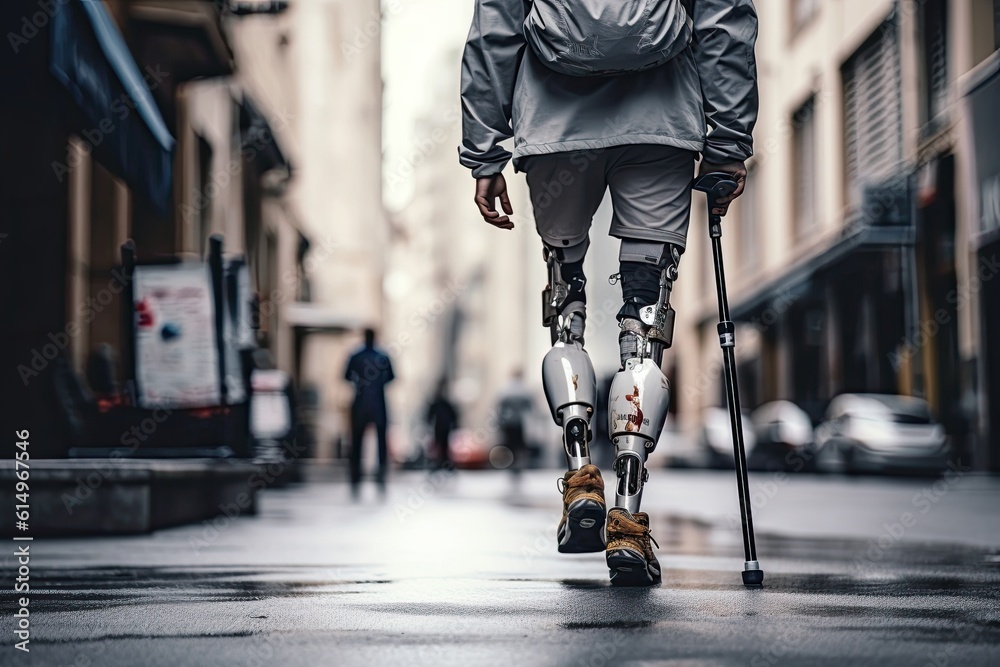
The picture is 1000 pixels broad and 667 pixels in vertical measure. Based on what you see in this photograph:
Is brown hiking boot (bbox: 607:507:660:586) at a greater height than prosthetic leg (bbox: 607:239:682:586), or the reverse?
prosthetic leg (bbox: 607:239:682:586)

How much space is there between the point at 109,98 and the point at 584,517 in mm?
5708

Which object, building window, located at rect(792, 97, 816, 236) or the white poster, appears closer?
the white poster

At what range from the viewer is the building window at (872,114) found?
22.4 metres

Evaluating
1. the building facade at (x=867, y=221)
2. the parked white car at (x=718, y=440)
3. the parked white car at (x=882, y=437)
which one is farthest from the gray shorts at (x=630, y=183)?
the parked white car at (x=718, y=440)

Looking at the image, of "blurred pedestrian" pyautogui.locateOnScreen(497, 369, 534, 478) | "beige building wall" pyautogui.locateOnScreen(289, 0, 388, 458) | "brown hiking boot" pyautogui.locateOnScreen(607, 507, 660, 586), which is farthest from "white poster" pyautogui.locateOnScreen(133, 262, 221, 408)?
"beige building wall" pyautogui.locateOnScreen(289, 0, 388, 458)

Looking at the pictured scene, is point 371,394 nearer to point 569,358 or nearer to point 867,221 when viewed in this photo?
point 569,358

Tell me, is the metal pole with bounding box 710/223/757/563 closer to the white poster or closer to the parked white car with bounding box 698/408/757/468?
the white poster

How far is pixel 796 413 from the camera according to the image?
23.8 meters

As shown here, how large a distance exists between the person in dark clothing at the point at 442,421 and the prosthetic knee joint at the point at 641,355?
1485 centimetres

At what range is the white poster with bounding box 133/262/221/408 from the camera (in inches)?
316

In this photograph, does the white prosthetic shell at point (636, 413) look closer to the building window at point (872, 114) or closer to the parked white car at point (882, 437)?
the parked white car at point (882, 437)

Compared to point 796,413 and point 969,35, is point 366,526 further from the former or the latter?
point 796,413

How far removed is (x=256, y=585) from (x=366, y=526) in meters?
3.46

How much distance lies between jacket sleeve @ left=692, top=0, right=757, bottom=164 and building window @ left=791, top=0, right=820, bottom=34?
2483 centimetres
